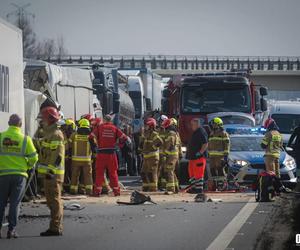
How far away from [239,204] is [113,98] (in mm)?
12945

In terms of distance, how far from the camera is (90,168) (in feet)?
73.0

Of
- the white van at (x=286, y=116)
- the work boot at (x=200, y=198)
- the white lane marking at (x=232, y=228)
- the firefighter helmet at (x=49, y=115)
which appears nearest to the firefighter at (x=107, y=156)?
the work boot at (x=200, y=198)

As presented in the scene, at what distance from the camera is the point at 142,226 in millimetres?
15164

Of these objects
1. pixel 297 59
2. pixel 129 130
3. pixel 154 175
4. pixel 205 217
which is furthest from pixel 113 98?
pixel 297 59

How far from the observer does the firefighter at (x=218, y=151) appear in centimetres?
2477

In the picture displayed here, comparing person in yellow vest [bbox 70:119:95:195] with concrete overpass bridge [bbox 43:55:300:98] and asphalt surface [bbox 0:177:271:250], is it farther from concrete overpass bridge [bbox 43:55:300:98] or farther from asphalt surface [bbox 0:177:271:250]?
concrete overpass bridge [bbox 43:55:300:98]

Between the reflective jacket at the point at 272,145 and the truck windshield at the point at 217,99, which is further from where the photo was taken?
the truck windshield at the point at 217,99

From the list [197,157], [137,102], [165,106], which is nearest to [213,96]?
[165,106]

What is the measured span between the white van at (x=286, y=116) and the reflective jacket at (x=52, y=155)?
23102 mm

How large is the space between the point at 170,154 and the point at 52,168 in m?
10.3

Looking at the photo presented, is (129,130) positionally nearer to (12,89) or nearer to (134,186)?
(134,186)

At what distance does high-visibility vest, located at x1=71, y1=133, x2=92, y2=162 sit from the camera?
22.2 m

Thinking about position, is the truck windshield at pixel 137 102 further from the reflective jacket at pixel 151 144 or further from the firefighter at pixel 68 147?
the firefighter at pixel 68 147

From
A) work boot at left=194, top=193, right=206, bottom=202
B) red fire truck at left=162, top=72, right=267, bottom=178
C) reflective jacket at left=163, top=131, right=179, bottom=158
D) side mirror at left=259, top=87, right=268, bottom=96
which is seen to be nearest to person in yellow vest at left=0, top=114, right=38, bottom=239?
work boot at left=194, top=193, right=206, bottom=202
